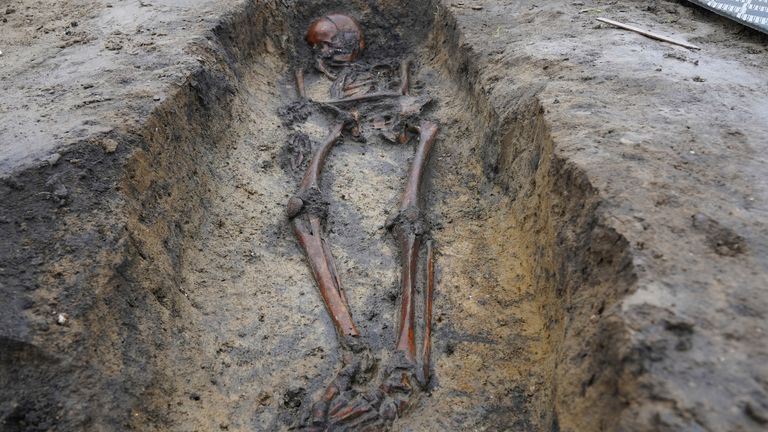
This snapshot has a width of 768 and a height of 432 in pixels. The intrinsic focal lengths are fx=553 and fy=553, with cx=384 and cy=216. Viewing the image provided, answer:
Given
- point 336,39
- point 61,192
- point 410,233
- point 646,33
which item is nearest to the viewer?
point 61,192

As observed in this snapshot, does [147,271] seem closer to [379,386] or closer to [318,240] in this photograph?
[318,240]

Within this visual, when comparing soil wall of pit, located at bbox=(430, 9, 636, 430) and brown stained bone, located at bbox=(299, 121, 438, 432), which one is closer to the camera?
soil wall of pit, located at bbox=(430, 9, 636, 430)

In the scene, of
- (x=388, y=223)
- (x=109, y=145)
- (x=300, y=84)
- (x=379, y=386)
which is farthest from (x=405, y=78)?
(x=379, y=386)

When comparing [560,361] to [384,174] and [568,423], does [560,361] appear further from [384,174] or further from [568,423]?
[384,174]

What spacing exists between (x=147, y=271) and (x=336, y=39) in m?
4.01

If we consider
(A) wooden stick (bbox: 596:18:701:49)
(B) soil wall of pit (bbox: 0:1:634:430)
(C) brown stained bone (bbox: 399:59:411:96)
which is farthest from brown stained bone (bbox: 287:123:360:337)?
A: (A) wooden stick (bbox: 596:18:701:49)

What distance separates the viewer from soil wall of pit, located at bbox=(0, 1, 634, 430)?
7.36 ft

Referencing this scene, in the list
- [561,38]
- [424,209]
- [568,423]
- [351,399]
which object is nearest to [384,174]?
[424,209]

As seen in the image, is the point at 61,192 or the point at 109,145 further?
the point at 109,145

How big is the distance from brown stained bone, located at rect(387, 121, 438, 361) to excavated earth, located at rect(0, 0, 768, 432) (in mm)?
138

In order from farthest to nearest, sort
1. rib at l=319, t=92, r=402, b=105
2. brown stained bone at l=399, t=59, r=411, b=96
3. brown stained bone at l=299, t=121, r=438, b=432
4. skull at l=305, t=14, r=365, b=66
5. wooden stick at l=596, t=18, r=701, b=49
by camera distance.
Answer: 1. skull at l=305, t=14, r=365, b=66
2. brown stained bone at l=399, t=59, r=411, b=96
3. rib at l=319, t=92, r=402, b=105
4. wooden stick at l=596, t=18, r=701, b=49
5. brown stained bone at l=299, t=121, r=438, b=432

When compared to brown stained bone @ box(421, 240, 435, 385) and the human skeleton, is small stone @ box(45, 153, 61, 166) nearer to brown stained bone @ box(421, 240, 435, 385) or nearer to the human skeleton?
the human skeleton

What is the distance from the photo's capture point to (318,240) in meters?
3.51

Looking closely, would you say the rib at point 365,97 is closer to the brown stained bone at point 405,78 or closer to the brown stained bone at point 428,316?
the brown stained bone at point 405,78
